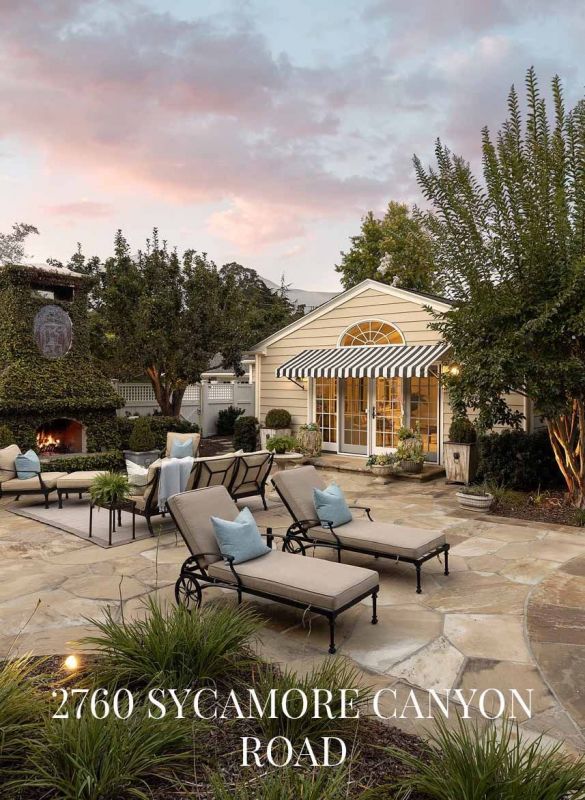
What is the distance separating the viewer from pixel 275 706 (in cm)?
264

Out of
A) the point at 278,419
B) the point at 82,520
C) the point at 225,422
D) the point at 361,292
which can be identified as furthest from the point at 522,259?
the point at 225,422

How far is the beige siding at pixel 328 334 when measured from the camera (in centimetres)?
1234

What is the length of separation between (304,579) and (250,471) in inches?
155

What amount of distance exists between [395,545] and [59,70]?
9.49 meters

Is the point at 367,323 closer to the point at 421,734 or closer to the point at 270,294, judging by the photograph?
the point at 421,734

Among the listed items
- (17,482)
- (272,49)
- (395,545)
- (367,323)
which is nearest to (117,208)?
(272,49)

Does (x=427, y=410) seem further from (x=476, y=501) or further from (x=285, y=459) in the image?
(x=476, y=501)

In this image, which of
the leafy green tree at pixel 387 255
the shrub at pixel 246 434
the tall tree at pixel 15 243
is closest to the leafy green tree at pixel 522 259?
the shrub at pixel 246 434

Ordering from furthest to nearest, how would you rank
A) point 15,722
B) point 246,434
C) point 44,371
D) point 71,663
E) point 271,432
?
1. point 246,434
2. point 271,432
3. point 44,371
4. point 71,663
5. point 15,722

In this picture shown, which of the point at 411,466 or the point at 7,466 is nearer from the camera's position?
the point at 7,466

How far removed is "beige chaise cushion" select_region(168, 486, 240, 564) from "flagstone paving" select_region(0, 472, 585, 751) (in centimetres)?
67

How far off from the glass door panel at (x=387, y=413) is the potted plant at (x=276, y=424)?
106 inches

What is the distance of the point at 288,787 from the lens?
211 cm

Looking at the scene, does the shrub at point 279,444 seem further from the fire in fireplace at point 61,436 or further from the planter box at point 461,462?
the fire in fireplace at point 61,436
